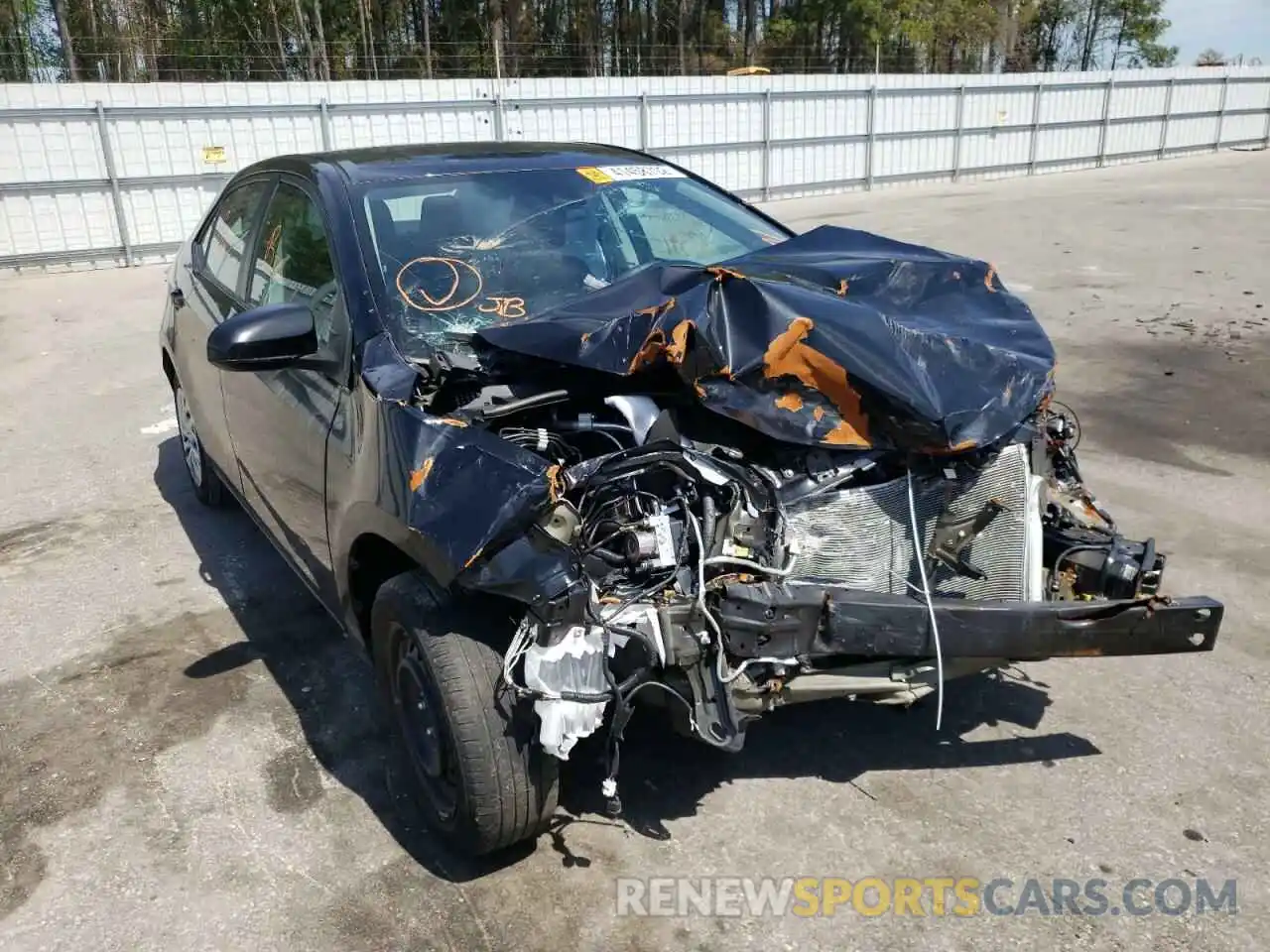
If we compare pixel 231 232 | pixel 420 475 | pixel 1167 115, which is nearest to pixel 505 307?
pixel 420 475

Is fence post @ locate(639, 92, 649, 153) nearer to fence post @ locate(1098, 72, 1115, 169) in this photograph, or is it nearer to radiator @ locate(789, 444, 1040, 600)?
fence post @ locate(1098, 72, 1115, 169)

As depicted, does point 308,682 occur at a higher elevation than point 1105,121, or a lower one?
lower

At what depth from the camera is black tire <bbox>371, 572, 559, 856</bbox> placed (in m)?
2.56

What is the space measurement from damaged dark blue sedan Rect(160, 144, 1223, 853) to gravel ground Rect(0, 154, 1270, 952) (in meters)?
0.28

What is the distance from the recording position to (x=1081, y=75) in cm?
2441

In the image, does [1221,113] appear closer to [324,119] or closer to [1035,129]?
[1035,129]

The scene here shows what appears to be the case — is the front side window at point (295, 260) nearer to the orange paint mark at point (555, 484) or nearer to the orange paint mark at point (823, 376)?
the orange paint mark at point (555, 484)

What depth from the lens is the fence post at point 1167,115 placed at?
86.4ft

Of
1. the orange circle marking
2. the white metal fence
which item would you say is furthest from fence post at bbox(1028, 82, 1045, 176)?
the orange circle marking

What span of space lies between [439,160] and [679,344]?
1.70m

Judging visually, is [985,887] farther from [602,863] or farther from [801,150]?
[801,150]

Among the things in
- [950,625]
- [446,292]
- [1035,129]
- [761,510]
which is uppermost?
[446,292]

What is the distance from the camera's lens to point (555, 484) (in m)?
2.44

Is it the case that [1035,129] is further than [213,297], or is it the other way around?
[1035,129]
